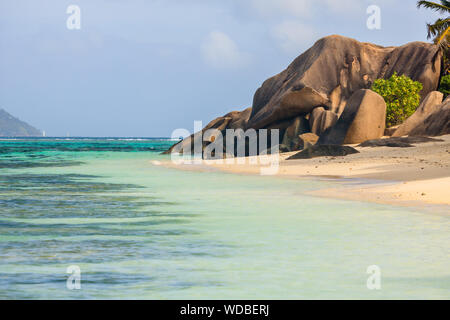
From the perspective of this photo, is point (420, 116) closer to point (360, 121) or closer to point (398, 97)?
point (360, 121)

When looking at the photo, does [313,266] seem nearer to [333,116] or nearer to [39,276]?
[39,276]

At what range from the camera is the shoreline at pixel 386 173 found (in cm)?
1509

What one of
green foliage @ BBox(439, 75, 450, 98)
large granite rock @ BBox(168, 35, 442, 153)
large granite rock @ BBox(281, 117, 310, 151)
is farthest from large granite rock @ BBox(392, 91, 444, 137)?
green foliage @ BBox(439, 75, 450, 98)

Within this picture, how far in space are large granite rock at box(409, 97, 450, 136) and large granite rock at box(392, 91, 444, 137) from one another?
37 cm

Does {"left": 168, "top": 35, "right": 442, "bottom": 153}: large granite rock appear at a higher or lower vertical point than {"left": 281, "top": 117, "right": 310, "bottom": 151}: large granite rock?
higher

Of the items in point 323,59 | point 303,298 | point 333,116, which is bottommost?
point 303,298

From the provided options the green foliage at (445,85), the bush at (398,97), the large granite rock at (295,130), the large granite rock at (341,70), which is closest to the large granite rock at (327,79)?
the large granite rock at (341,70)

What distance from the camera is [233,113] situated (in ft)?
173

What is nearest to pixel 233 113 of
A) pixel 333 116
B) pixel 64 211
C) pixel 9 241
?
pixel 333 116

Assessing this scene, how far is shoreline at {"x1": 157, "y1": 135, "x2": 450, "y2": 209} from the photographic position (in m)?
15.1

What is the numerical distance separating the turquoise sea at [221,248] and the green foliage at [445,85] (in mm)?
33257

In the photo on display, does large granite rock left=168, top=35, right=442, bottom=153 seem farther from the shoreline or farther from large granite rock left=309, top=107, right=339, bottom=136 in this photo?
the shoreline

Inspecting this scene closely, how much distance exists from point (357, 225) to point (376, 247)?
79.4 inches

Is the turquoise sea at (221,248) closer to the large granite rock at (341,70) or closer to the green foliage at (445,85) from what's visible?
the large granite rock at (341,70)
